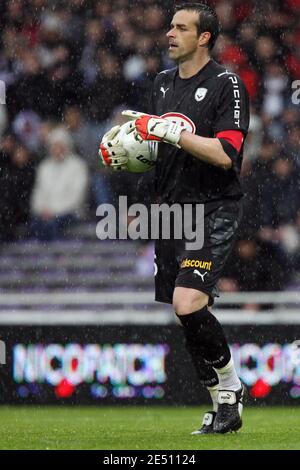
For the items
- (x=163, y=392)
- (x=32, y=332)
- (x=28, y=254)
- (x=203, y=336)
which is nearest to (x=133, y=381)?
(x=163, y=392)

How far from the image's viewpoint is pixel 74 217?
31.8 ft

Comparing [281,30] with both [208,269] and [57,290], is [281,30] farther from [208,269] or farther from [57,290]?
[208,269]

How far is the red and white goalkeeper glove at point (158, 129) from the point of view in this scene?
226 inches

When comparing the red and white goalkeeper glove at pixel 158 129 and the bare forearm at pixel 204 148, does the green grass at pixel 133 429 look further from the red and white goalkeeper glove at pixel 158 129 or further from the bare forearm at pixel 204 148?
the red and white goalkeeper glove at pixel 158 129

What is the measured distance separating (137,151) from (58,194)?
3643 mm

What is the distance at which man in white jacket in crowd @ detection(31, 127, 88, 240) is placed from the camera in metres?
9.70

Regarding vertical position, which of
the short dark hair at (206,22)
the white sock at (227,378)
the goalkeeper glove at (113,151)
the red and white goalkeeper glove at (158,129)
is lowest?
the white sock at (227,378)

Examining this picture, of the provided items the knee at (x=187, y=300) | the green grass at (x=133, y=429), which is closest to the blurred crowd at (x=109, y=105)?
the green grass at (x=133, y=429)

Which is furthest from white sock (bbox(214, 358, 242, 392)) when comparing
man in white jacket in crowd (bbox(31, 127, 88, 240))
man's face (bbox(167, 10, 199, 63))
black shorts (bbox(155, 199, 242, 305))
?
man in white jacket in crowd (bbox(31, 127, 88, 240))

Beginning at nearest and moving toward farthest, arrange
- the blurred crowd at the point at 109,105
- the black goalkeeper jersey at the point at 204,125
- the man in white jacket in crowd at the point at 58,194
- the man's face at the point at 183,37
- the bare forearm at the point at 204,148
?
the bare forearm at the point at 204,148, the black goalkeeper jersey at the point at 204,125, the man's face at the point at 183,37, the blurred crowd at the point at 109,105, the man in white jacket in crowd at the point at 58,194

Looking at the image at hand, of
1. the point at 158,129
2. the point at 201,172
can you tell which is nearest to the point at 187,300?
the point at 201,172

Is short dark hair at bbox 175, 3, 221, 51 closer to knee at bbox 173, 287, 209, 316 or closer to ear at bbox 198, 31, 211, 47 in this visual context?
ear at bbox 198, 31, 211, 47

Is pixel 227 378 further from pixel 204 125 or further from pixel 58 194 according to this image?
pixel 58 194

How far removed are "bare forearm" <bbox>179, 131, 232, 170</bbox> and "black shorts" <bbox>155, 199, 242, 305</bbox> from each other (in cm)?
27
